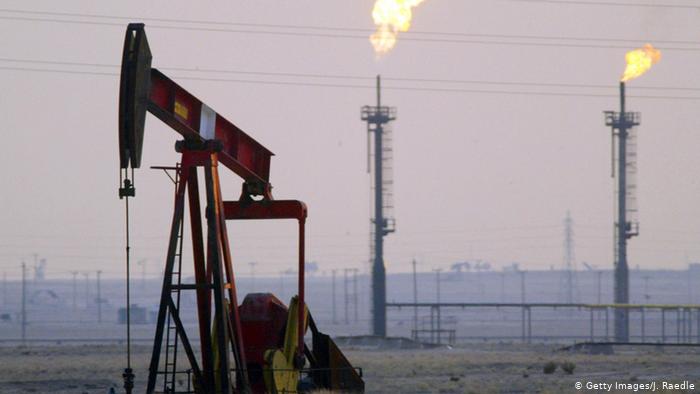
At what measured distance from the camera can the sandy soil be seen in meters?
29.7

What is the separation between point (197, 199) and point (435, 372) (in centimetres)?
1799

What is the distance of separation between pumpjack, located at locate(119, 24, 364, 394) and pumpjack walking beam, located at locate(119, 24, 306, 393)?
0.5 inches

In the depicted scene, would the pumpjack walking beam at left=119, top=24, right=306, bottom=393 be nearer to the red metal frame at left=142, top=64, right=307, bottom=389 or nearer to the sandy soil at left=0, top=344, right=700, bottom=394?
the red metal frame at left=142, top=64, right=307, bottom=389

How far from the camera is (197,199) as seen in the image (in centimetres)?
1962

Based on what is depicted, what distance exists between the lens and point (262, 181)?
21672mm

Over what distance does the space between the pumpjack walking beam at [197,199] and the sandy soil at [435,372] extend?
8321 mm

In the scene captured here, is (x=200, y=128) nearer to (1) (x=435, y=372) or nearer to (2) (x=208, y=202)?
(2) (x=208, y=202)

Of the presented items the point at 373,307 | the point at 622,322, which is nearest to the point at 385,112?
the point at 373,307

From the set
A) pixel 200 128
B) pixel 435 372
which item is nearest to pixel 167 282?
pixel 200 128

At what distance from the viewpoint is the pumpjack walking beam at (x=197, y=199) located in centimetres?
1788

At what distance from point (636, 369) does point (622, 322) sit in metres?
31.9

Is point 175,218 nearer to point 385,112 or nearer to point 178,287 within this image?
point 178,287

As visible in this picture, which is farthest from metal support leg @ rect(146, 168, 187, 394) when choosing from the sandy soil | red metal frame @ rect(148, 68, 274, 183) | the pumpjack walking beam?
the sandy soil

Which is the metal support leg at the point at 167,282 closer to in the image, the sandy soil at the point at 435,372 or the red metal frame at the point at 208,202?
the red metal frame at the point at 208,202
